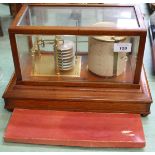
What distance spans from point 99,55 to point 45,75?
0.23 metres

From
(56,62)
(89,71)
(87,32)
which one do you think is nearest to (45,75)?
(56,62)

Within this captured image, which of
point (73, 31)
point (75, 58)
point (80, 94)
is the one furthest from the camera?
point (75, 58)

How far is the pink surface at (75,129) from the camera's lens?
2.75 feet

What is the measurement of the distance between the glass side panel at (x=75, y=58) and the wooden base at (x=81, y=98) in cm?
4

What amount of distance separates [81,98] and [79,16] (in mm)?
309

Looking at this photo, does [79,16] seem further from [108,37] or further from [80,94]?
[80,94]

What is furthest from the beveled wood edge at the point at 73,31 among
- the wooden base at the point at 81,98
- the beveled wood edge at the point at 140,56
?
the wooden base at the point at 81,98

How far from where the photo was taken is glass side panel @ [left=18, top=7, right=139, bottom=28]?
89 centimetres

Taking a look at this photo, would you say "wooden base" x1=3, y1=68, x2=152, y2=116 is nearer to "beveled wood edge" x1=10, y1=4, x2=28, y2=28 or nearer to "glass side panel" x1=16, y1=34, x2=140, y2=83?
"glass side panel" x1=16, y1=34, x2=140, y2=83

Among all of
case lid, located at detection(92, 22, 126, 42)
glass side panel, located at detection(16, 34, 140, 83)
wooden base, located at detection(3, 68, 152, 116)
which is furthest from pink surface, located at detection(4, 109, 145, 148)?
case lid, located at detection(92, 22, 126, 42)

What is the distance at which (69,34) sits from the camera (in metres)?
0.84

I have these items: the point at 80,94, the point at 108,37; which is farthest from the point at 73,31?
the point at 80,94

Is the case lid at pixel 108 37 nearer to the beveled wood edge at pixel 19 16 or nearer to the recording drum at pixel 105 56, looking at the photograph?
the recording drum at pixel 105 56

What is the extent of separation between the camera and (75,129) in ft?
2.88
